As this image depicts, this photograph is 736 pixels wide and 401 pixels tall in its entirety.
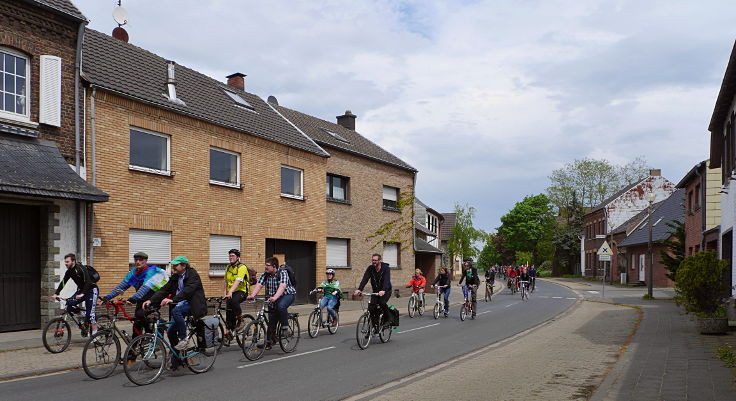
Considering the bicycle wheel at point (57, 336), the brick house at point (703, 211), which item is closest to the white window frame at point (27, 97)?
the bicycle wheel at point (57, 336)

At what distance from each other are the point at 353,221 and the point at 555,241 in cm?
5121

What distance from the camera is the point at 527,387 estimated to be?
26.4 ft

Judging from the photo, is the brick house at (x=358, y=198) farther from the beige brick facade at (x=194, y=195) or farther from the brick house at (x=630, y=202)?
the brick house at (x=630, y=202)

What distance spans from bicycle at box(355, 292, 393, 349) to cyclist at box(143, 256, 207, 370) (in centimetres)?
361

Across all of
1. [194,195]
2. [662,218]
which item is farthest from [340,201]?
[662,218]

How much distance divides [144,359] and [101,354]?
0.85 meters

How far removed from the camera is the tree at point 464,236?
186 ft

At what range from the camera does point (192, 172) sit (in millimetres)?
18422

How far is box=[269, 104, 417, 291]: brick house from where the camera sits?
87.4 feet

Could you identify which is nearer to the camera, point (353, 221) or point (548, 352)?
point (548, 352)

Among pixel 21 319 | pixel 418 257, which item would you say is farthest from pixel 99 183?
pixel 418 257

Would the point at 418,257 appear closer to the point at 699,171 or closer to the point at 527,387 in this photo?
the point at 699,171

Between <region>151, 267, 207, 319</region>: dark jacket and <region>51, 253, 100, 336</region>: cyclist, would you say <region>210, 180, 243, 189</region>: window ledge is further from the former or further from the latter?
<region>151, 267, 207, 319</region>: dark jacket

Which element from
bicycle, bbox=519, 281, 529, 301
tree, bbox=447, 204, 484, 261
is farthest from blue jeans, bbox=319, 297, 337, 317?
tree, bbox=447, 204, 484, 261
